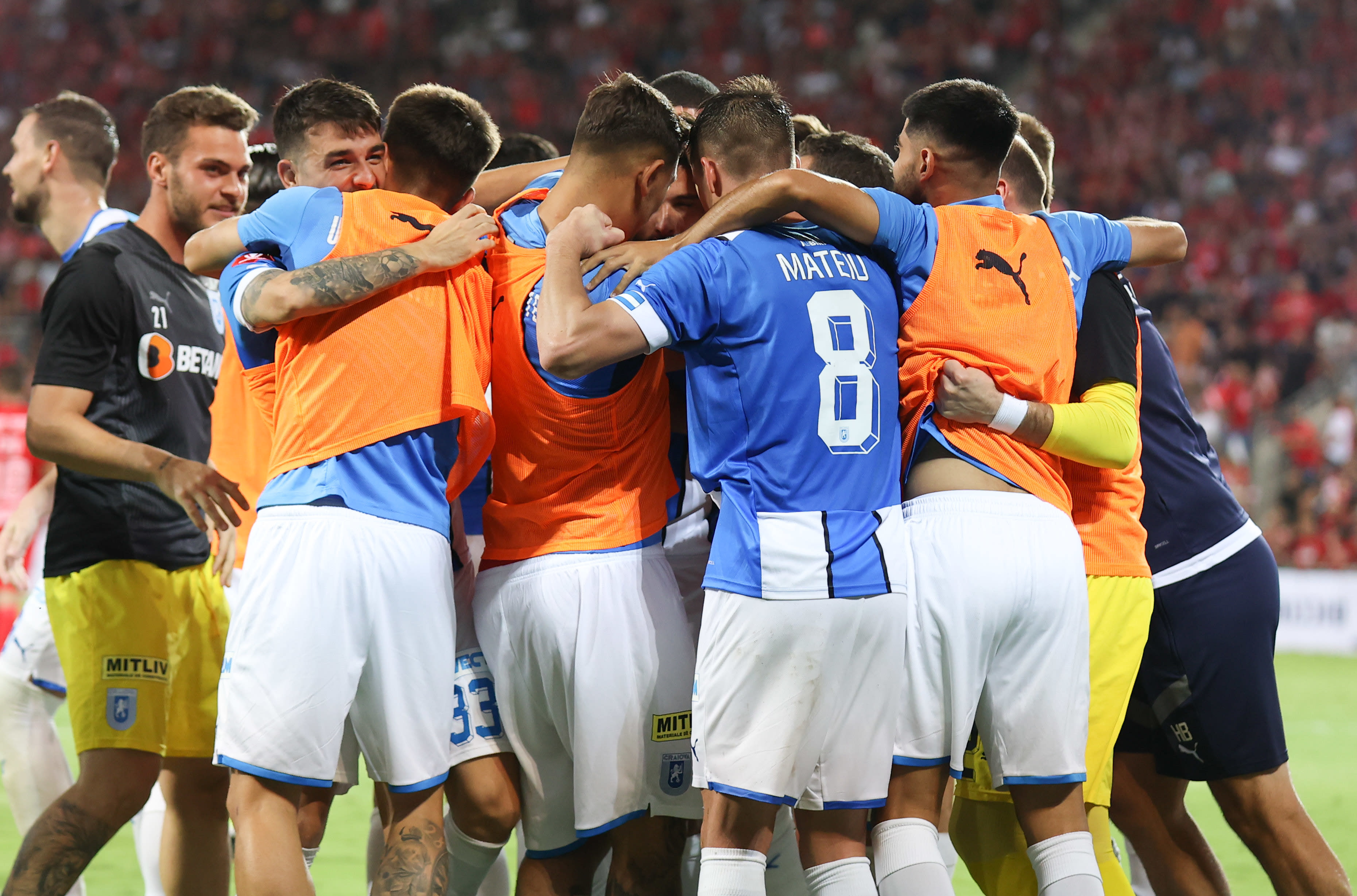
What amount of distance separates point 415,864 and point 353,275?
166 cm

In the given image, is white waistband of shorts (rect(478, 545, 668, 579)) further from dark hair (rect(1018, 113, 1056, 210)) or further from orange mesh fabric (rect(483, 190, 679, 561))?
dark hair (rect(1018, 113, 1056, 210))

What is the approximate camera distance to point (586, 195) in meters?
3.89

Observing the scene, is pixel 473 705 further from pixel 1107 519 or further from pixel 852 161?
pixel 852 161

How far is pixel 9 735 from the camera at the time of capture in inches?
218

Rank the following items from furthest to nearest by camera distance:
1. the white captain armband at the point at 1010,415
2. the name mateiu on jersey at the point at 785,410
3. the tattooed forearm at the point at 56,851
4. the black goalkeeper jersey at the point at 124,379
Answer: the black goalkeeper jersey at the point at 124,379, the tattooed forearm at the point at 56,851, the white captain armband at the point at 1010,415, the name mateiu on jersey at the point at 785,410

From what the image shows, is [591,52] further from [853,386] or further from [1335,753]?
[853,386]

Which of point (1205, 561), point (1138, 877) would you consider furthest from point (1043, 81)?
point (1205, 561)

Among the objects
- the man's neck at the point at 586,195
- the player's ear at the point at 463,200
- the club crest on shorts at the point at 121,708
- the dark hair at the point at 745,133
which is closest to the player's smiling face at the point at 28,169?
the club crest on shorts at the point at 121,708

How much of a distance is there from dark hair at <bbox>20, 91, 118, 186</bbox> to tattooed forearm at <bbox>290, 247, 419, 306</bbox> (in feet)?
7.88

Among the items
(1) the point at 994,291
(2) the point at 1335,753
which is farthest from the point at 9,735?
(2) the point at 1335,753

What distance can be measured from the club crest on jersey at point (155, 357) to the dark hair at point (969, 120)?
9.52 feet

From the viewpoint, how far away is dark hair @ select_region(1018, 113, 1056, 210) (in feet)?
15.9

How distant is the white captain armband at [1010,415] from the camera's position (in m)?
3.71

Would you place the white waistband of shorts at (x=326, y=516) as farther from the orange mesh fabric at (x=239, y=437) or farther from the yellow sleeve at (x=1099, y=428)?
the yellow sleeve at (x=1099, y=428)
